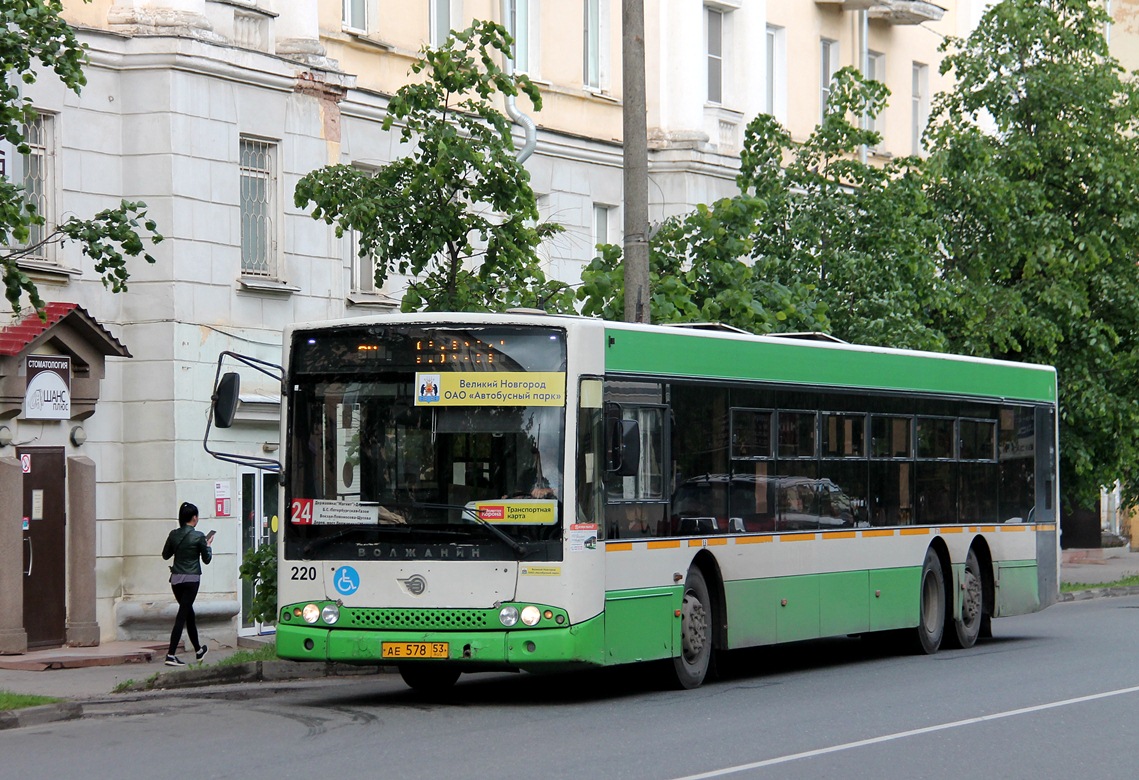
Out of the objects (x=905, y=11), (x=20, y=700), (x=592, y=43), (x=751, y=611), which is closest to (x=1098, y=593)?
(x=905, y=11)

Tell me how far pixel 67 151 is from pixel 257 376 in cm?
344

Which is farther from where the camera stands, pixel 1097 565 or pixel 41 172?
pixel 1097 565

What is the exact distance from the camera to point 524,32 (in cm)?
2798

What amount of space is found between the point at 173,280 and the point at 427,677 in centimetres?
720

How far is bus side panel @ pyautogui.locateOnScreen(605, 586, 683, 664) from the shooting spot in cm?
1473

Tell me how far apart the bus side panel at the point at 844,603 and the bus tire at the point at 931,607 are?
1442mm

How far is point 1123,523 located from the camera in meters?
48.8

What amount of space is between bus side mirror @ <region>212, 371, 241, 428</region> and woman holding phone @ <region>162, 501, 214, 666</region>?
5.16 metres

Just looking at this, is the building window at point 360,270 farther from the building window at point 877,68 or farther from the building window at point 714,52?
the building window at point 877,68

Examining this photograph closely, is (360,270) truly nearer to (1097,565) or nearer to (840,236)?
(840,236)

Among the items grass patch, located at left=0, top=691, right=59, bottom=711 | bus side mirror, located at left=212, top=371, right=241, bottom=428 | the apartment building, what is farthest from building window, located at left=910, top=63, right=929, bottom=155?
grass patch, located at left=0, top=691, right=59, bottom=711

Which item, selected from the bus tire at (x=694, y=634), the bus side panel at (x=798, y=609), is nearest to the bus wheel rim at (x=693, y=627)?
the bus tire at (x=694, y=634)

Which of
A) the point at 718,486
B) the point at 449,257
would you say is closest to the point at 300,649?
the point at 718,486

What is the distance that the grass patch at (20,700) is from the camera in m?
14.6
